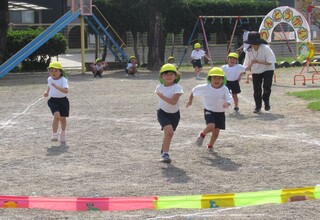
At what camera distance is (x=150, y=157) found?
9297 millimetres

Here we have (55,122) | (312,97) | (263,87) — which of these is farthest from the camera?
(312,97)

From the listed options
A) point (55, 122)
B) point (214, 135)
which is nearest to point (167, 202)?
point (214, 135)

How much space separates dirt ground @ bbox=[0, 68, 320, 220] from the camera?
23.2 ft

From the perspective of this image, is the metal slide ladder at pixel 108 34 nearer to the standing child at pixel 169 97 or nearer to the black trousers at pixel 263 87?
the black trousers at pixel 263 87

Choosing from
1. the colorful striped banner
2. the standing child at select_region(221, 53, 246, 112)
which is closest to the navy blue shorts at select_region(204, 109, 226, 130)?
the colorful striped banner

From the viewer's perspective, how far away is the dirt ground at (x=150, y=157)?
23.2ft

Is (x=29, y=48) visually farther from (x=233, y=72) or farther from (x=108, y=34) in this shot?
(x=233, y=72)

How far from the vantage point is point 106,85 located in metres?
21.9

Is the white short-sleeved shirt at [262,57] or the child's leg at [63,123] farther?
the white short-sleeved shirt at [262,57]

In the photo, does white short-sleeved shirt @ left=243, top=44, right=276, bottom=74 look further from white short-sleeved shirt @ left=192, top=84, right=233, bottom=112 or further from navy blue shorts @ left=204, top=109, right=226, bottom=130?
navy blue shorts @ left=204, top=109, right=226, bottom=130

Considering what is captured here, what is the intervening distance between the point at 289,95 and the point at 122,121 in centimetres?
595

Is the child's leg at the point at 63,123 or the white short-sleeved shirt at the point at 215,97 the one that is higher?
the white short-sleeved shirt at the point at 215,97

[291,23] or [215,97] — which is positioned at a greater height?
[291,23]

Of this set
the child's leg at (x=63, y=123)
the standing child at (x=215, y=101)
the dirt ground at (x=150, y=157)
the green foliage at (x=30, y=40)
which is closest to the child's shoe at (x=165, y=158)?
the dirt ground at (x=150, y=157)
